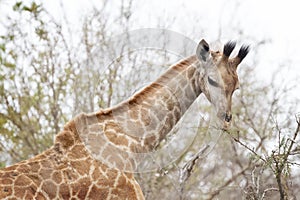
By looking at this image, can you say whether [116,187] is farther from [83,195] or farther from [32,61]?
[32,61]

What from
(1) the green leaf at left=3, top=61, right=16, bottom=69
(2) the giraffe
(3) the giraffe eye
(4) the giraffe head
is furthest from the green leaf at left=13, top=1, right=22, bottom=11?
(3) the giraffe eye

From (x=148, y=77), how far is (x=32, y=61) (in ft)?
13.4

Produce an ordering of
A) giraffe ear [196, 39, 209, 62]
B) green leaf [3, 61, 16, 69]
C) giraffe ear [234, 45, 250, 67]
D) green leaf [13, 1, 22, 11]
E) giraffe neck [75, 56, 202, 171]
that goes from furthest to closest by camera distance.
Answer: green leaf [3, 61, 16, 69], green leaf [13, 1, 22, 11], giraffe ear [234, 45, 250, 67], giraffe ear [196, 39, 209, 62], giraffe neck [75, 56, 202, 171]

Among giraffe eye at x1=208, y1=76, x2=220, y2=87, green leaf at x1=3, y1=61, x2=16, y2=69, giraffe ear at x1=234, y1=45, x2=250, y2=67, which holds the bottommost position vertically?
giraffe eye at x1=208, y1=76, x2=220, y2=87

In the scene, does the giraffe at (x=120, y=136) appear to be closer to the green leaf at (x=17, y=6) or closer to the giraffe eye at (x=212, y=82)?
the giraffe eye at (x=212, y=82)

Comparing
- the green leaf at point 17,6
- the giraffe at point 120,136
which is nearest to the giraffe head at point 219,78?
the giraffe at point 120,136

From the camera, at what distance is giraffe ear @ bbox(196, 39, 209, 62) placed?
5.18 m

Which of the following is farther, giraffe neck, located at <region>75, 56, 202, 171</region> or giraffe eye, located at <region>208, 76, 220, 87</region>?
giraffe eye, located at <region>208, 76, 220, 87</region>

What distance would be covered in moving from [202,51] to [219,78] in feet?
0.94

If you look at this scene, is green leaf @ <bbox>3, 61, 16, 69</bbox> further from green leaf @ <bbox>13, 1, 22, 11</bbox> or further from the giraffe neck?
the giraffe neck

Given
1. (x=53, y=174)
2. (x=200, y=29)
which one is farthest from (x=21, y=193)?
(x=200, y=29)

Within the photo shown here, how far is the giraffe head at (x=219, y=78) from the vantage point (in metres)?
5.27

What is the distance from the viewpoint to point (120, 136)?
4.96 metres

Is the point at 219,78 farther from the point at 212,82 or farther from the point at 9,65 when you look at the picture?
the point at 9,65
